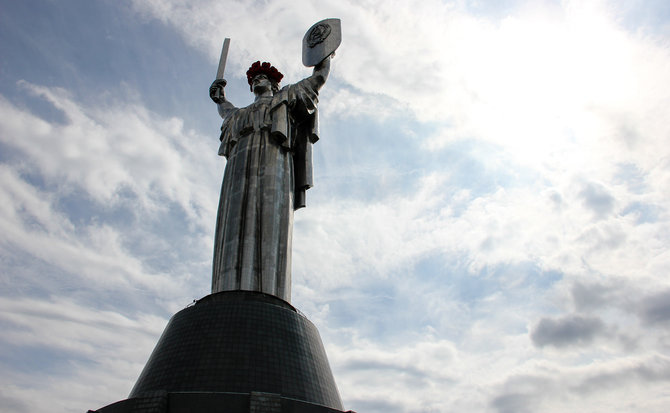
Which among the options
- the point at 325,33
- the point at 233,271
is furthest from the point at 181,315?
the point at 325,33

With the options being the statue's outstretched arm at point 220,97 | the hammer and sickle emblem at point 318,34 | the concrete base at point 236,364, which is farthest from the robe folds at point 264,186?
the hammer and sickle emblem at point 318,34

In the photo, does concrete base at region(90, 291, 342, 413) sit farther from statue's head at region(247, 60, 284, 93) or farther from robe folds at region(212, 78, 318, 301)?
statue's head at region(247, 60, 284, 93)

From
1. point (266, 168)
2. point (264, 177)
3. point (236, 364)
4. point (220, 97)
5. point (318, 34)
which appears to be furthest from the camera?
point (220, 97)

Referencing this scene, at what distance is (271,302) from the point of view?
12.8 m

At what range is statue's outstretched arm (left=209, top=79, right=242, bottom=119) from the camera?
1755cm

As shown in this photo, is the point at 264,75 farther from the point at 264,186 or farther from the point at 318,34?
the point at 264,186

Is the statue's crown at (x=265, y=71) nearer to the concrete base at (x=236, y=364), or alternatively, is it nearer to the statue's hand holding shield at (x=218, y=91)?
the statue's hand holding shield at (x=218, y=91)

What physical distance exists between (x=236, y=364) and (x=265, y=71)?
1067cm

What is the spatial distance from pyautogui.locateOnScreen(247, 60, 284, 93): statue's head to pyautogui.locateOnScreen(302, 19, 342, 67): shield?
128cm

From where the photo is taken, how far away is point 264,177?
15.0 meters

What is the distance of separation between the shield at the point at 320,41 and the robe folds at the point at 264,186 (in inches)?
37.8

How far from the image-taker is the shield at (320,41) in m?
16.7

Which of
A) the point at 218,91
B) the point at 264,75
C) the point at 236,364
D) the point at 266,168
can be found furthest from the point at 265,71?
the point at 236,364

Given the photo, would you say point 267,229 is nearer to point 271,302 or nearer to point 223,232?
point 223,232
